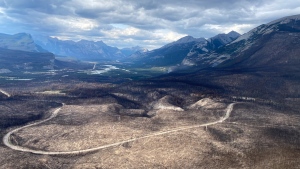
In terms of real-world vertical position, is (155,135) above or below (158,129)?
below

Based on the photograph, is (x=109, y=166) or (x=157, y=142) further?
(x=157, y=142)

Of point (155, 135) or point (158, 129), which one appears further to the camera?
point (158, 129)

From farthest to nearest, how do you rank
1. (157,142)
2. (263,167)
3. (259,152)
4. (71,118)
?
(71,118)
(157,142)
(259,152)
(263,167)

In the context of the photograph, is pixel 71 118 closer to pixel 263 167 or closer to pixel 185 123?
pixel 185 123

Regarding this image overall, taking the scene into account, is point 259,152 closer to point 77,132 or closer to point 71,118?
point 77,132

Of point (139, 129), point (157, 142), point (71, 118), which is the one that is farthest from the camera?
point (71, 118)

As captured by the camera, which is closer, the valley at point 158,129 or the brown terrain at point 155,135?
the brown terrain at point 155,135

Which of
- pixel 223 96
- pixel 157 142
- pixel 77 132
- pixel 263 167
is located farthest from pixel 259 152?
pixel 223 96

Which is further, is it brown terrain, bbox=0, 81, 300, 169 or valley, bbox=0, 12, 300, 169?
valley, bbox=0, 12, 300, 169

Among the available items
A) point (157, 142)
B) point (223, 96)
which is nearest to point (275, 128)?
point (157, 142)
